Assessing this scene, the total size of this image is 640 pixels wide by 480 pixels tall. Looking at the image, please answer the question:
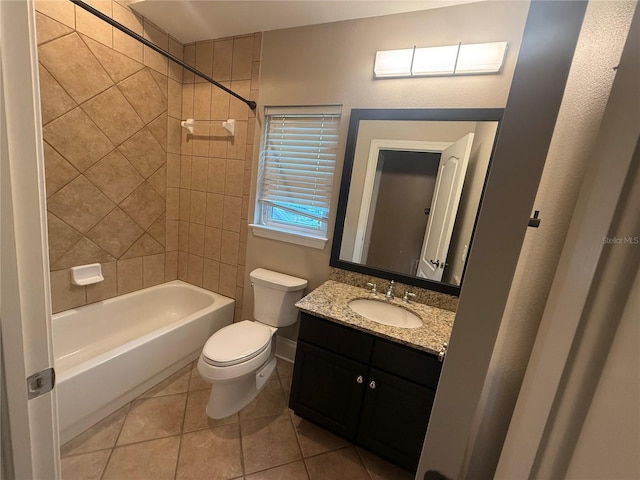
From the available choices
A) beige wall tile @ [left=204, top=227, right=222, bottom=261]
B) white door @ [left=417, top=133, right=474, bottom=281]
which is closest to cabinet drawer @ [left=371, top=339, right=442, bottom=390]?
white door @ [left=417, top=133, right=474, bottom=281]

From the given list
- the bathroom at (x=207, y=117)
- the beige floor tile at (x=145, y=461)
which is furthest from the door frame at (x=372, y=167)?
the beige floor tile at (x=145, y=461)

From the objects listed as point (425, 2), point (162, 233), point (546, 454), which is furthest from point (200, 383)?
point (425, 2)

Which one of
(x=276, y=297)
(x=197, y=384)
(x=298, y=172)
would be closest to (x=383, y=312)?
(x=276, y=297)

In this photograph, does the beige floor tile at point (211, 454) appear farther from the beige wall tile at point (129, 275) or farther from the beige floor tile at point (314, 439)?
the beige wall tile at point (129, 275)

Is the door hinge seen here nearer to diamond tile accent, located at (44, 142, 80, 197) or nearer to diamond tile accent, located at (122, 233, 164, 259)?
diamond tile accent, located at (44, 142, 80, 197)

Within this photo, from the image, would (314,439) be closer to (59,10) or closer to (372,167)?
(372,167)

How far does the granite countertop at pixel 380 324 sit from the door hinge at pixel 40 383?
98 cm

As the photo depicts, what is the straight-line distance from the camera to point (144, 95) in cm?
205

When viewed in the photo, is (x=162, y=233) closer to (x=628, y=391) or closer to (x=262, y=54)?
(x=262, y=54)

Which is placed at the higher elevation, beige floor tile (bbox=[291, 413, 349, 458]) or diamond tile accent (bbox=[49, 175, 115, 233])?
diamond tile accent (bbox=[49, 175, 115, 233])

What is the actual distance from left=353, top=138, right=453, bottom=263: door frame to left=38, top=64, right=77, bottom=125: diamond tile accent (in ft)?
6.30

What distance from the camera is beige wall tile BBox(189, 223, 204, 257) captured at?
2.45 m

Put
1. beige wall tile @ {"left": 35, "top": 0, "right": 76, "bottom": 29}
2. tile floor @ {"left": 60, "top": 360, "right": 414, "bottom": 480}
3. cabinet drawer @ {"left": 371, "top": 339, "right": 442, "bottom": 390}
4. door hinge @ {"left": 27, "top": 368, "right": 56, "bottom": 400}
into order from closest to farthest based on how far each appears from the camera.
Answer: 1. door hinge @ {"left": 27, "top": 368, "right": 56, "bottom": 400}
2. cabinet drawer @ {"left": 371, "top": 339, "right": 442, "bottom": 390}
3. tile floor @ {"left": 60, "top": 360, "right": 414, "bottom": 480}
4. beige wall tile @ {"left": 35, "top": 0, "right": 76, "bottom": 29}

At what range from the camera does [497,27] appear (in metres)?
1.36
